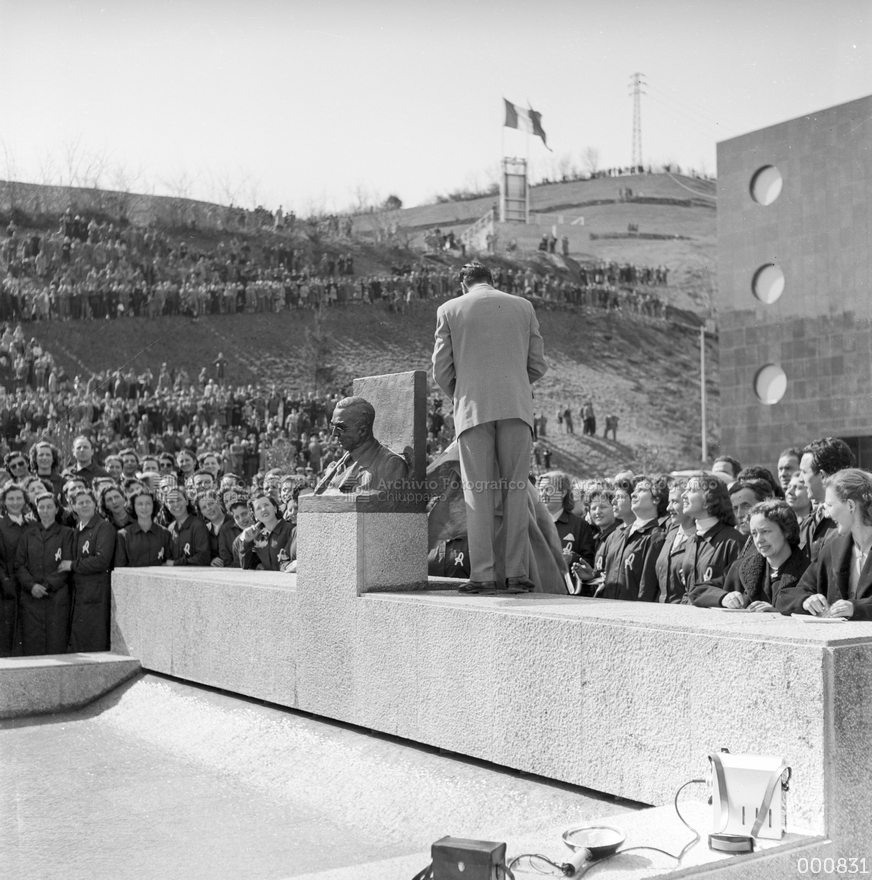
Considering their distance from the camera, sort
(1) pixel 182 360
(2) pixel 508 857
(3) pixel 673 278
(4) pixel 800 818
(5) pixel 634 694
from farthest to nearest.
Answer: (3) pixel 673 278, (1) pixel 182 360, (5) pixel 634 694, (4) pixel 800 818, (2) pixel 508 857

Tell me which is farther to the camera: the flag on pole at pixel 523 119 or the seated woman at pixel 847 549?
the flag on pole at pixel 523 119

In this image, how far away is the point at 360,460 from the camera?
590 cm

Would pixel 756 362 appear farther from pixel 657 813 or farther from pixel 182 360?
pixel 657 813

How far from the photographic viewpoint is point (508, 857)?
2.90 metres

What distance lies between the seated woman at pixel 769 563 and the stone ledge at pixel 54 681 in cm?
453

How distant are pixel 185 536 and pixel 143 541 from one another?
327 millimetres

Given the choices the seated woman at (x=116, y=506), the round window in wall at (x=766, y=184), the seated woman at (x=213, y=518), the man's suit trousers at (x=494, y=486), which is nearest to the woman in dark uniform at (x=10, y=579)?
the seated woman at (x=116, y=506)

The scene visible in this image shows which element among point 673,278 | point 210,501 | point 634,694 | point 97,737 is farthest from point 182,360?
point 634,694

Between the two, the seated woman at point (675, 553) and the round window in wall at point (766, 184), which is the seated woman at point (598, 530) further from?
the round window in wall at point (766, 184)

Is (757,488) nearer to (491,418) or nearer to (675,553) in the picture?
(675,553)

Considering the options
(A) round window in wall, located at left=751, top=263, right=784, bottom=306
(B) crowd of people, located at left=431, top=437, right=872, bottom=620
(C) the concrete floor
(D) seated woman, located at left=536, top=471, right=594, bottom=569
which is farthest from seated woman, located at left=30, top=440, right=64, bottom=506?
(A) round window in wall, located at left=751, top=263, right=784, bottom=306

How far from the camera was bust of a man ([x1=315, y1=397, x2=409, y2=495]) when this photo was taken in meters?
5.69

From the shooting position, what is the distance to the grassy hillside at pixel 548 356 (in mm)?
36781

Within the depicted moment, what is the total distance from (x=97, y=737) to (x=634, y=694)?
12.9ft
